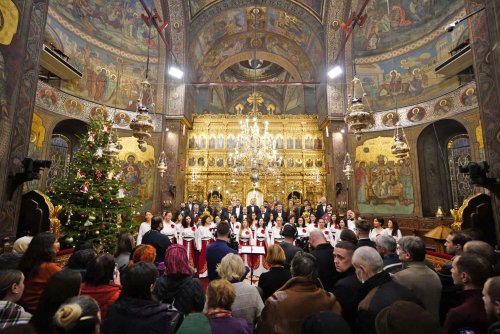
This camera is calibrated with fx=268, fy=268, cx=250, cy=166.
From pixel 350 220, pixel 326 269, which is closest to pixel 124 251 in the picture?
pixel 326 269

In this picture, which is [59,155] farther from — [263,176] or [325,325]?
[325,325]

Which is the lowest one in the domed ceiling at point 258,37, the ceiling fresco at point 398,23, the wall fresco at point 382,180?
the wall fresco at point 382,180

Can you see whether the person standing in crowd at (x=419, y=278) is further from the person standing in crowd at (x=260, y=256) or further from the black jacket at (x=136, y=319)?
the person standing in crowd at (x=260, y=256)

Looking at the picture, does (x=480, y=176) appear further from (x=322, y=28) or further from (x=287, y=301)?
(x=322, y=28)

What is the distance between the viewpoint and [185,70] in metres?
17.0

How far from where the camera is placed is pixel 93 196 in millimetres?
7469

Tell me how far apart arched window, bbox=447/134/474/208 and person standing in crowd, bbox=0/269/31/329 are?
15918mm

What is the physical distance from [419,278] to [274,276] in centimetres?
152

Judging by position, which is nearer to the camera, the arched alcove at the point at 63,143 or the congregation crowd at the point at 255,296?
the congregation crowd at the point at 255,296

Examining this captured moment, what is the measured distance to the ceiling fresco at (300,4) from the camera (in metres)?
17.1

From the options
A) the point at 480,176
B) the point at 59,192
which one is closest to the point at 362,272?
the point at 480,176

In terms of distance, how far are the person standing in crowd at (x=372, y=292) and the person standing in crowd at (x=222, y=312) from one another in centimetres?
89

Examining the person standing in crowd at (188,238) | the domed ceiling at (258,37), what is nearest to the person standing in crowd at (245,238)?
the person standing in crowd at (188,238)

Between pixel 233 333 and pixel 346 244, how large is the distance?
1.65 meters
